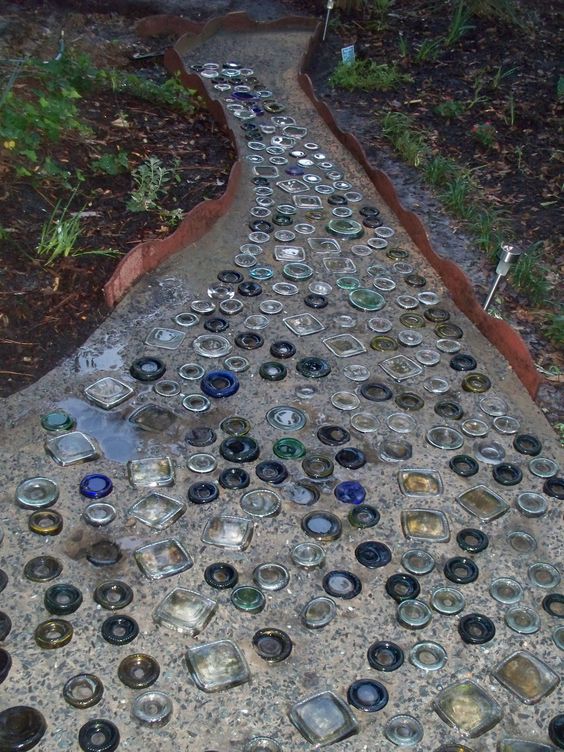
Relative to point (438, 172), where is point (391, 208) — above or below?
below

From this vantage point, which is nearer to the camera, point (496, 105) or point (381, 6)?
point (496, 105)

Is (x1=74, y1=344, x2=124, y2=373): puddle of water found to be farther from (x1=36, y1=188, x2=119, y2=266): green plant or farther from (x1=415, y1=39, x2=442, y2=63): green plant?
(x1=415, y1=39, x2=442, y2=63): green plant

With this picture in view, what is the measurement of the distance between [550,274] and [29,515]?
359 cm

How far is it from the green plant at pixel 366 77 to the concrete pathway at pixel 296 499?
2907mm

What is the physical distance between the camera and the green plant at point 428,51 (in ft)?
25.5

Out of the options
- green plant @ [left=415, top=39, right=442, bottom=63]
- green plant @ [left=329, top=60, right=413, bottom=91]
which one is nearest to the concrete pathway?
green plant @ [left=329, top=60, right=413, bottom=91]

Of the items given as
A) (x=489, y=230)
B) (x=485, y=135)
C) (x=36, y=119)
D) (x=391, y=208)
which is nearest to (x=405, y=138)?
(x=485, y=135)

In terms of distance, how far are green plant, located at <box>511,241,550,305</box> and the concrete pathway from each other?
49cm

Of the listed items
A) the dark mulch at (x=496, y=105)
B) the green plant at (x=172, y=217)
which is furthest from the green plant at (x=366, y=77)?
the green plant at (x=172, y=217)

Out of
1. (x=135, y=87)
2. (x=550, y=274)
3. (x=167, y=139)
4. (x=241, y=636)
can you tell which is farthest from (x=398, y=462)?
(x=135, y=87)

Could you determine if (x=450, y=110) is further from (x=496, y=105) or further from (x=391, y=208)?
(x=391, y=208)

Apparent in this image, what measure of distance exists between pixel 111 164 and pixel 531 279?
2.85 m

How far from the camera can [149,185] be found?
5.04 m

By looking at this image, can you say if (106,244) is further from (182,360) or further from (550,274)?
(550,274)
